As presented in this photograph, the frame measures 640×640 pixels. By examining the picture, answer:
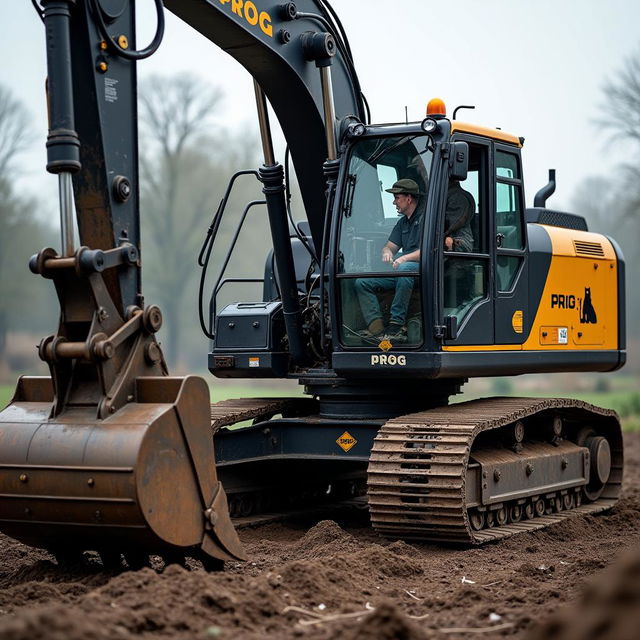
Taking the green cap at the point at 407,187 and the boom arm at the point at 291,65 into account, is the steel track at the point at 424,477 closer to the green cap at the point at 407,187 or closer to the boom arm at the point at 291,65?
the green cap at the point at 407,187

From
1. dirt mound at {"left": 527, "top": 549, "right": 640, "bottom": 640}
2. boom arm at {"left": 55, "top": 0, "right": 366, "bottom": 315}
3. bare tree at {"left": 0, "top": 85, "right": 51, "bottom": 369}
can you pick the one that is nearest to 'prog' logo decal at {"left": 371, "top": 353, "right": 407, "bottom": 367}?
boom arm at {"left": 55, "top": 0, "right": 366, "bottom": 315}

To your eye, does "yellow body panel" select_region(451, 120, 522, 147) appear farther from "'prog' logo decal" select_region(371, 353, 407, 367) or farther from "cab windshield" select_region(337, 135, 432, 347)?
"'prog' logo decal" select_region(371, 353, 407, 367)

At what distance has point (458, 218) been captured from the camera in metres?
8.91

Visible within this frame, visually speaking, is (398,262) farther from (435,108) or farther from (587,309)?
(587,309)

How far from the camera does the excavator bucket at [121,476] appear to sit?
600cm

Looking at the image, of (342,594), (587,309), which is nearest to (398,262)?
Result: (587,309)

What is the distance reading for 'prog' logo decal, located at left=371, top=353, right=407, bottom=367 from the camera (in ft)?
28.2

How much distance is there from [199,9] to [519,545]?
4499 mm

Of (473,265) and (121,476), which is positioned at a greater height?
(473,265)

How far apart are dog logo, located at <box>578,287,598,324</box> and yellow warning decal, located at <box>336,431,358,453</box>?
8.97 feet

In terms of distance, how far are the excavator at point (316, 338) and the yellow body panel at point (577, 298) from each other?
27mm

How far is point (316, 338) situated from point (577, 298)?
2.48 m

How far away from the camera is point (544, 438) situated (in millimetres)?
10375

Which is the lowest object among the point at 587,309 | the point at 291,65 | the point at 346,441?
the point at 346,441
